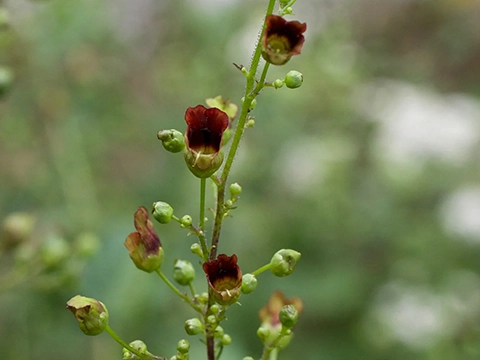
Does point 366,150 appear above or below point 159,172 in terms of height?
above

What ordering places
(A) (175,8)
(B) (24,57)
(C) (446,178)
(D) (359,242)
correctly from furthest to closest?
1. (A) (175,8)
2. (C) (446,178)
3. (D) (359,242)
4. (B) (24,57)

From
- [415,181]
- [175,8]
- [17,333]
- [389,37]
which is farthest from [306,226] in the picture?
[389,37]

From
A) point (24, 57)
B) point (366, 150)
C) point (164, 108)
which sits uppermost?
point (366, 150)

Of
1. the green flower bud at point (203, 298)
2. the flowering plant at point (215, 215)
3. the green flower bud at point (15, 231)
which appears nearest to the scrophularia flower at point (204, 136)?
the flowering plant at point (215, 215)

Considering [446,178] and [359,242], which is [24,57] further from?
[446,178]

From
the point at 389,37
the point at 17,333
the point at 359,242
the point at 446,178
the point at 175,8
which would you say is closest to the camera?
the point at 17,333

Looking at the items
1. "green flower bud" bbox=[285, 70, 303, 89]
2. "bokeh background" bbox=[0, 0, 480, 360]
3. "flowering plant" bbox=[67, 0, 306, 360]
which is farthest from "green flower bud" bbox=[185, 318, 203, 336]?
"bokeh background" bbox=[0, 0, 480, 360]

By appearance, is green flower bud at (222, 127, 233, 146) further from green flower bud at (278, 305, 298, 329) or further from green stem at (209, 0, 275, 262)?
green flower bud at (278, 305, 298, 329)

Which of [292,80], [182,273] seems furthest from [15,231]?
[292,80]
